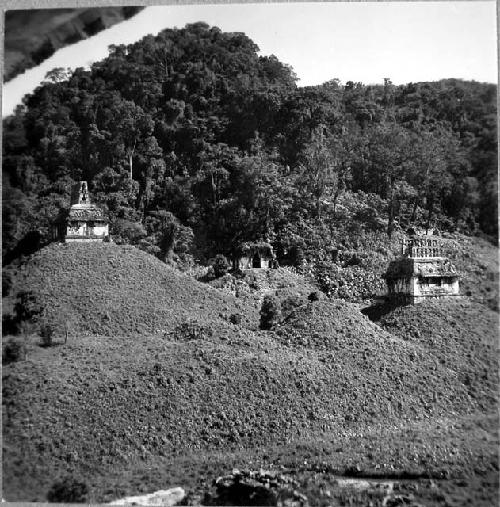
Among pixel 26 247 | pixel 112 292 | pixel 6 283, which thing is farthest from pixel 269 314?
pixel 26 247

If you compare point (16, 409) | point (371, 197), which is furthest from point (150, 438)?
point (371, 197)

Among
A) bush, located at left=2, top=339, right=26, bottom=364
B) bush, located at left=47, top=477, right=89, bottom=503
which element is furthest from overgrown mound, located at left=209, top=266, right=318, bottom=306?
bush, located at left=47, top=477, right=89, bottom=503

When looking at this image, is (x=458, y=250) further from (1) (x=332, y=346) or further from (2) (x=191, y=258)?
(2) (x=191, y=258)

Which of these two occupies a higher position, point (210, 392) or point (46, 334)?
point (46, 334)

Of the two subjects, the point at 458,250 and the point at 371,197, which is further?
the point at 371,197

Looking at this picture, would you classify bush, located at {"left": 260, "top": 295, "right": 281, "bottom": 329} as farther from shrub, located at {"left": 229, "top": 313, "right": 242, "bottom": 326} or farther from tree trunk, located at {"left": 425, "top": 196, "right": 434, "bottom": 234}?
tree trunk, located at {"left": 425, "top": 196, "right": 434, "bottom": 234}

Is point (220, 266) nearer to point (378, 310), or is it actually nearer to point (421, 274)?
point (378, 310)

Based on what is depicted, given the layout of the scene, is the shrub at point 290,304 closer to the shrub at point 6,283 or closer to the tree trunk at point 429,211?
the tree trunk at point 429,211

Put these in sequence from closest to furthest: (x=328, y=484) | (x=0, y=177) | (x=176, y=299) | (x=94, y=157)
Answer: (x=328, y=484), (x=0, y=177), (x=176, y=299), (x=94, y=157)

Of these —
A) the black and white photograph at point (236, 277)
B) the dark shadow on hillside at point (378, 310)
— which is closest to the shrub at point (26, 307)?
the black and white photograph at point (236, 277)
